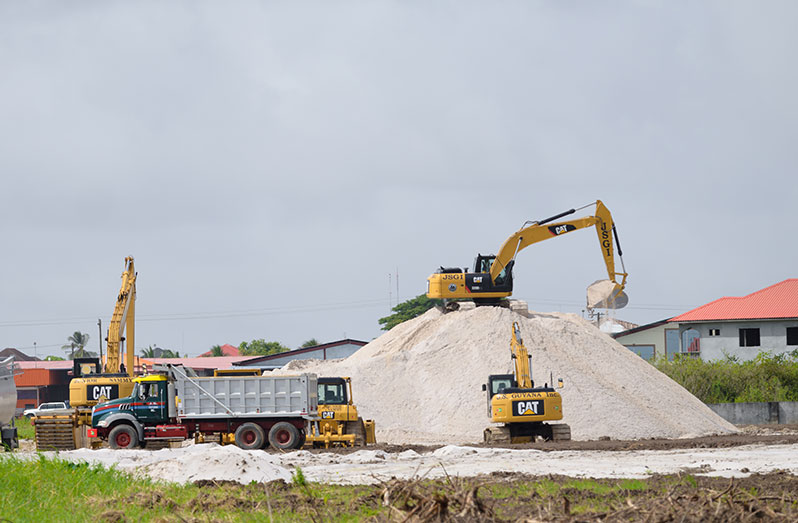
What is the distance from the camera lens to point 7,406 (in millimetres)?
27719

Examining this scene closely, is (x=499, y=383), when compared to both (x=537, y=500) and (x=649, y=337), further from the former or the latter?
(x=649, y=337)

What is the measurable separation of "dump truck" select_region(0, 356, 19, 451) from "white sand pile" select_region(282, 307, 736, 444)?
15.1 meters

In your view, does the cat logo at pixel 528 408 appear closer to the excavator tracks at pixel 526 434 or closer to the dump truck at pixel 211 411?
the excavator tracks at pixel 526 434

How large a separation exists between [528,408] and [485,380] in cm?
988

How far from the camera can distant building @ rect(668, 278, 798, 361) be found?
5609 cm

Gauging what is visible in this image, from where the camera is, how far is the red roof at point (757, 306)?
56531 mm

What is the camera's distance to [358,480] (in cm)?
1877

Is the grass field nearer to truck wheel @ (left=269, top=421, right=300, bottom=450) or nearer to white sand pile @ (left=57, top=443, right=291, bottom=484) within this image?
white sand pile @ (left=57, top=443, right=291, bottom=484)

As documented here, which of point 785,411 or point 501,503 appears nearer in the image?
point 501,503

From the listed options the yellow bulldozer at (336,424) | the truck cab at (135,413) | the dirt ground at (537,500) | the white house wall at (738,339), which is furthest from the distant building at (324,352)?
the dirt ground at (537,500)

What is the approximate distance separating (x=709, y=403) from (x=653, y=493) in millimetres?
36208

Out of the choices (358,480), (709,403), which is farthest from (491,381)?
(709,403)

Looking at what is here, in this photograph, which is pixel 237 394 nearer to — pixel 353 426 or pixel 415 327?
pixel 353 426

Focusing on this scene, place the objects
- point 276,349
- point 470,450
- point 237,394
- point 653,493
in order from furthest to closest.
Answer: point 276,349, point 237,394, point 470,450, point 653,493
